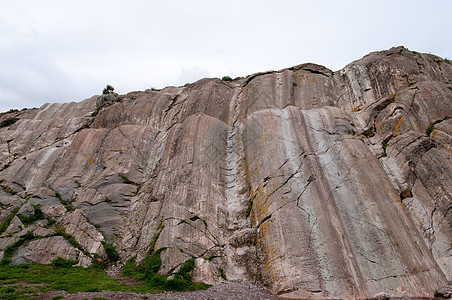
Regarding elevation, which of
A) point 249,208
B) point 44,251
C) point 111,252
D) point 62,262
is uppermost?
point 249,208

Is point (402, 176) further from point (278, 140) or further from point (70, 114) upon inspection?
point (70, 114)

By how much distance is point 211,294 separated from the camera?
44.0 feet

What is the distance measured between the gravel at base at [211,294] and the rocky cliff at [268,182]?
876mm

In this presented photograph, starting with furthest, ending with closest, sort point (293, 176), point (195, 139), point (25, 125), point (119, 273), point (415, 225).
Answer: point (25, 125), point (195, 139), point (293, 176), point (119, 273), point (415, 225)

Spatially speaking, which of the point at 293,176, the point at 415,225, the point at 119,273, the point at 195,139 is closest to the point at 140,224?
the point at 119,273

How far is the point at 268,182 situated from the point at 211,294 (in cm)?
834

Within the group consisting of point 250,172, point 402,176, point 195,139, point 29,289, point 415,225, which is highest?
point 195,139

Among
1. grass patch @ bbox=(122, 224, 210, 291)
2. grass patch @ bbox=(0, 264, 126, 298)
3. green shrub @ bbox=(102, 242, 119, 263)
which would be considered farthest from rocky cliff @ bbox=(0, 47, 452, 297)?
grass patch @ bbox=(0, 264, 126, 298)

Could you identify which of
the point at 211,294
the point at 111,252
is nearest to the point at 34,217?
the point at 111,252

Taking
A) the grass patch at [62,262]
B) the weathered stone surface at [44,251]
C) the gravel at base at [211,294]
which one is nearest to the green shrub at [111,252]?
the weathered stone surface at [44,251]

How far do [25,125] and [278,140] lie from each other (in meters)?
31.4

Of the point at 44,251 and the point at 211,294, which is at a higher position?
the point at 44,251

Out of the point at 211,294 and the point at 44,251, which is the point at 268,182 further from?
the point at 44,251

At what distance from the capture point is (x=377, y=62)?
29.2 metres
